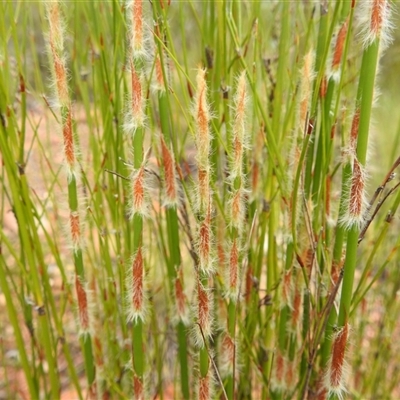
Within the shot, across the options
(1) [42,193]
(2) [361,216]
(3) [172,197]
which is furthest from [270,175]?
(1) [42,193]

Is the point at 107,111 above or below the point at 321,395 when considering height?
above

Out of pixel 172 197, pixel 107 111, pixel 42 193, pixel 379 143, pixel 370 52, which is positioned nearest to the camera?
pixel 370 52

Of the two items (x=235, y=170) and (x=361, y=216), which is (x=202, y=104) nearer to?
(x=235, y=170)

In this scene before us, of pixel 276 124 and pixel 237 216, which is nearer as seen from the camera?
pixel 237 216

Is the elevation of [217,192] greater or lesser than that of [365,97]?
lesser

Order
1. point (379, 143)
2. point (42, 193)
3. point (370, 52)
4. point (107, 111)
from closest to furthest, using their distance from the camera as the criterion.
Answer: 1. point (370, 52)
2. point (107, 111)
3. point (42, 193)
4. point (379, 143)

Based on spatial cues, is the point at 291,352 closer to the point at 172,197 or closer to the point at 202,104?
the point at 172,197

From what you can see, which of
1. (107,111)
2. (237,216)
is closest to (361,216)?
(237,216)

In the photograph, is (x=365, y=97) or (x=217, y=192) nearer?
(x=365, y=97)

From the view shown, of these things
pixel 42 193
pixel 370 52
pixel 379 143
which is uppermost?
pixel 370 52
